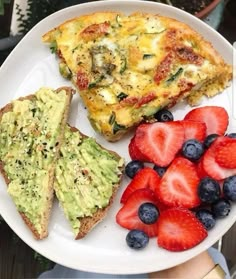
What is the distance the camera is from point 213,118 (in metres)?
1.66

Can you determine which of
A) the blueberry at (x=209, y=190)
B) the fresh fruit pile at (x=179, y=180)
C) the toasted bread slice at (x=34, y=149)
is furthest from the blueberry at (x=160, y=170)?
the toasted bread slice at (x=34, y=149)

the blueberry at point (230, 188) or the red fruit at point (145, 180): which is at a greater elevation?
the blueberry at point (230, 188)

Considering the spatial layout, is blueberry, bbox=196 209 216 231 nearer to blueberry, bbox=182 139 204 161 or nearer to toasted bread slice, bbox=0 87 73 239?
blueberry, bbox=182 139 204 161

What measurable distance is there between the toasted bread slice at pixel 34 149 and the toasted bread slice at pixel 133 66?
0.08 meters

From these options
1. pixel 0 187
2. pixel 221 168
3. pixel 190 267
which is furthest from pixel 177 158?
pixel 0 187

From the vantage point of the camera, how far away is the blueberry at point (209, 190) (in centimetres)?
154

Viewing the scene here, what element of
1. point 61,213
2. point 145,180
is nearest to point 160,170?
point 145,180

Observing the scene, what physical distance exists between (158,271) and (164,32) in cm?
58

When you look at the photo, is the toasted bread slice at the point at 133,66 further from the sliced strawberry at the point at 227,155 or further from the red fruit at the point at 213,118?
the sliced strawberry at the point at 227,155

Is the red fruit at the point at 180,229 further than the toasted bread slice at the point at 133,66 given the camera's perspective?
No

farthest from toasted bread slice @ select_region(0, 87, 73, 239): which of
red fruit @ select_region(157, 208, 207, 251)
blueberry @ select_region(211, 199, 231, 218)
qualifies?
blueberry @ select_region(211, 199, 231, 218)

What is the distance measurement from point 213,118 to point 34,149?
43 centimetres

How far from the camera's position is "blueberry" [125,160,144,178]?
1.64 meters

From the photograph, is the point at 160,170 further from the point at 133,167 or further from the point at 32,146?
the point at 32,146
